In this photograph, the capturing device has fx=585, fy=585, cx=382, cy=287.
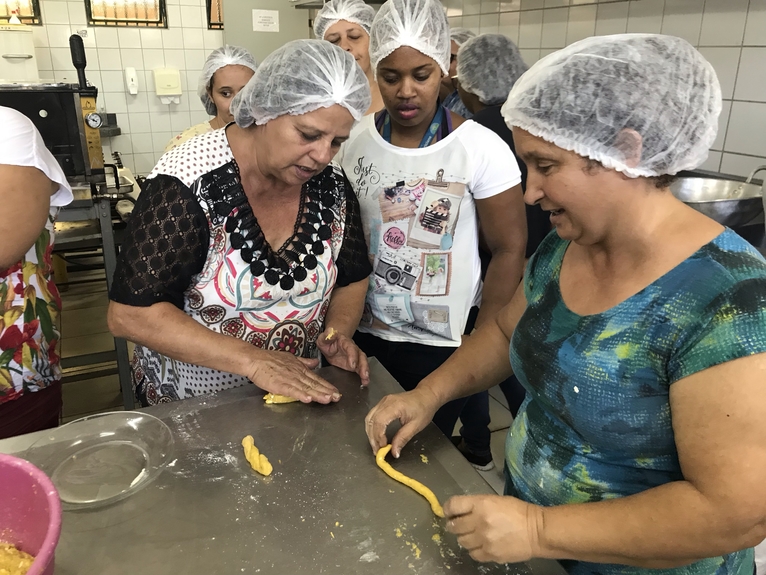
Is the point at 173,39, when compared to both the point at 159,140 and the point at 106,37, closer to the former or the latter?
the point at 106,37

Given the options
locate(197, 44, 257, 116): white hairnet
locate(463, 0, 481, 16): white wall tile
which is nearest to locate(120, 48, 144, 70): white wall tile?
locate(197, 44, 257, 116): white hairnet

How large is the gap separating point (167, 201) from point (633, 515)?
969 millimetres

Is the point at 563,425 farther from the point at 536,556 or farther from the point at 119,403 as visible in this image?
the point at 119,403

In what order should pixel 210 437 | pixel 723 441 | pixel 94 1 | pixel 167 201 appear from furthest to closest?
1. pixel 94 1
2. pixel 167 201
3. pixel 210 437
4. pixel 723 441

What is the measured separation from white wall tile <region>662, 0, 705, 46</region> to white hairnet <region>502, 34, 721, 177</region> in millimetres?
1684

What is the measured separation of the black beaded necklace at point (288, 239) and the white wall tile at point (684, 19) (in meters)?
1.64

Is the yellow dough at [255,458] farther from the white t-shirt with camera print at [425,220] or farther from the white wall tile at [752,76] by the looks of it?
the white wall tile at [752,76]

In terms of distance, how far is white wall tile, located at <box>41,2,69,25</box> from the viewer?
4.17 m

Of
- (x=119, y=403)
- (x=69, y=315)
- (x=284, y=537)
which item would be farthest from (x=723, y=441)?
(x=69, y=315)

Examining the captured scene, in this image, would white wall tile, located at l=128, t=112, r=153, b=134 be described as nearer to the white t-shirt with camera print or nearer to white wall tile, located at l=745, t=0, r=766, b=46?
the white t-shirt with camera print

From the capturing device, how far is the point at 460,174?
145 centimetres

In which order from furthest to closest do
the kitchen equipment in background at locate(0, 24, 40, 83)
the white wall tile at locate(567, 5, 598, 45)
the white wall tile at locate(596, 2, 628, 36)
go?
the kitchen equipment in background at locate(0, 24, 40, 83) → the white wall tile at locate(567, 5, 598, 45) → the white wall tile at locate(596, 2, 628, 36)

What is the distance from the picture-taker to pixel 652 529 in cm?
71

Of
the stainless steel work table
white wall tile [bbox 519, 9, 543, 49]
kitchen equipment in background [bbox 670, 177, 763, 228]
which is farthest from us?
white wall tile [bbox 519, 9, 543, 49]
